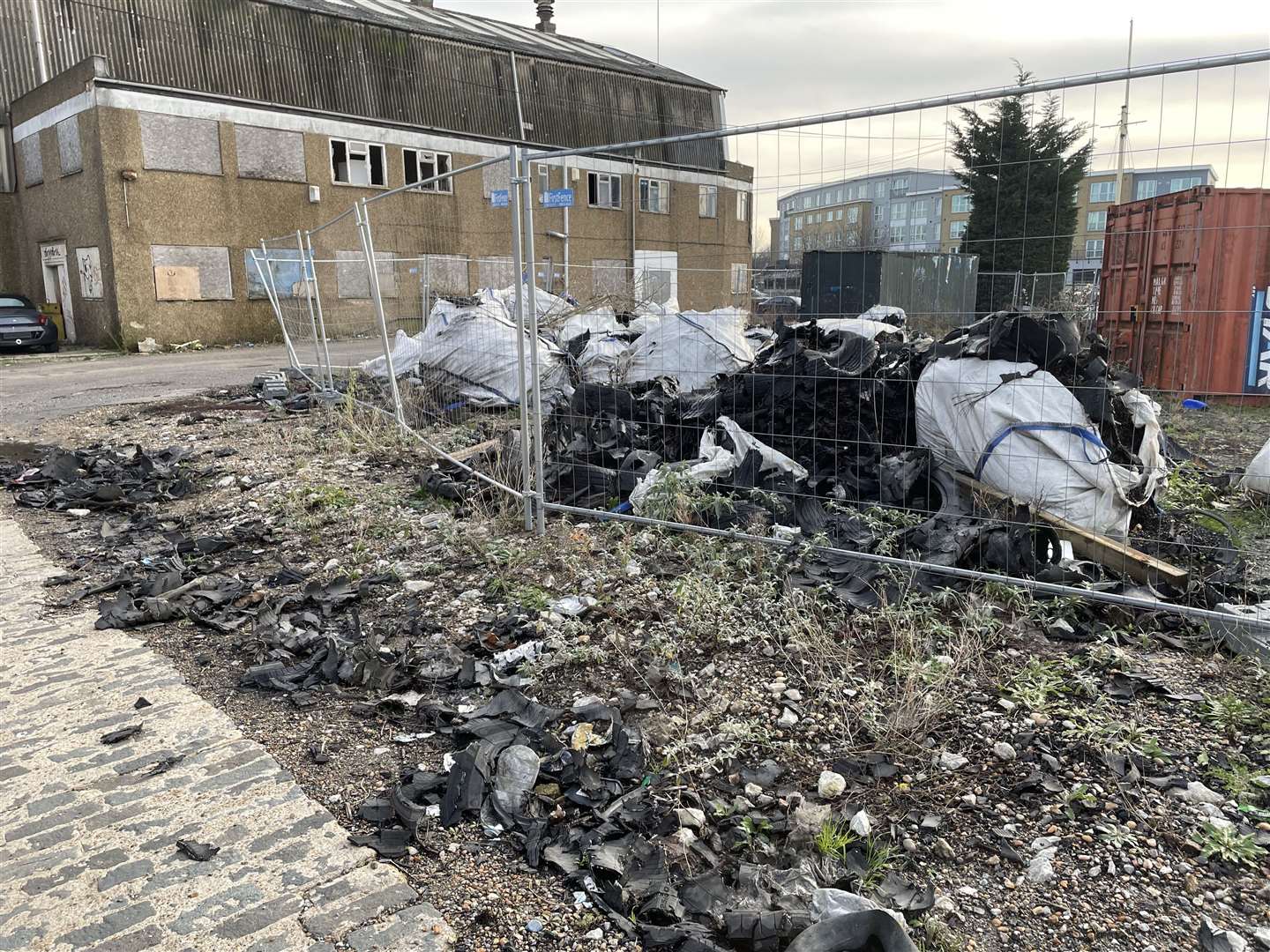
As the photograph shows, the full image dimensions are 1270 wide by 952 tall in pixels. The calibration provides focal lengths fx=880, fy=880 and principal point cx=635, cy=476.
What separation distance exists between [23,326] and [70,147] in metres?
5.00

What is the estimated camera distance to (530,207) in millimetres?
5301

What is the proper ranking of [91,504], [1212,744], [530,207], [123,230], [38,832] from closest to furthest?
[38,832], [1212,744], [530,207], [91,504], [123,230]

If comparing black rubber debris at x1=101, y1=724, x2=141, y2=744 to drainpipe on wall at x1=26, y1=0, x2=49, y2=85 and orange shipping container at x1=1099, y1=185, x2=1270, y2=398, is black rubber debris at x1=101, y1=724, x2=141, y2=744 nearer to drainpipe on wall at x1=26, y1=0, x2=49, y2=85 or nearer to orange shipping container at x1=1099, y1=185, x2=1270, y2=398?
orange shipping container at x1=1099, y1=185, x2=1270, y2=398

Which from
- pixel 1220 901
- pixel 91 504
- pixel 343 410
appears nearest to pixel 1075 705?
pixel 1220 901

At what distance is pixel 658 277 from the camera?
6.34 m

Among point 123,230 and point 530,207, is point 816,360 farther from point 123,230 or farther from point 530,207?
point 123,230

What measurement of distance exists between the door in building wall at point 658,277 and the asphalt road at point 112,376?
5208 mm

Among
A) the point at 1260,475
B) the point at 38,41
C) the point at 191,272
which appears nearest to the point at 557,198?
the point at 1260,475

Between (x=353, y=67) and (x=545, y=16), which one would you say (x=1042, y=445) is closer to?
(x=353, y=67)

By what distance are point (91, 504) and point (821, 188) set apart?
6042mm

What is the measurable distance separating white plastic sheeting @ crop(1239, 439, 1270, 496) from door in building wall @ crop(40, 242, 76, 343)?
2675 cm

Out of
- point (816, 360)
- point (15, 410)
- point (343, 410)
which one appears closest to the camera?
point (816, 360)

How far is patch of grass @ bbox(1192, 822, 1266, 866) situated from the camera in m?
2.51

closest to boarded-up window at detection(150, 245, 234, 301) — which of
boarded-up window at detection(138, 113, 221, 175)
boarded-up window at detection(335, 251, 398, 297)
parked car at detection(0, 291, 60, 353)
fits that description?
boarded-up window at detection(138, 113, 221, 175)
